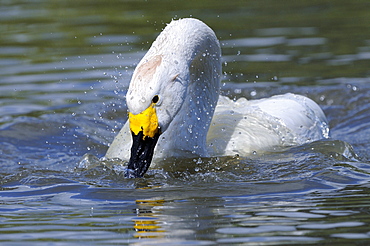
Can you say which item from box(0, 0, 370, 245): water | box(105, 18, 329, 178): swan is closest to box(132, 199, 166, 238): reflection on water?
box(0, 0, 370, 245): water

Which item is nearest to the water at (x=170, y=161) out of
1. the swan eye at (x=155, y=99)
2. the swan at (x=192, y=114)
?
the swan at (x=192, y=114)

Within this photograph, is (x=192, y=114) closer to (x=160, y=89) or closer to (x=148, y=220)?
(x=160, y=89)

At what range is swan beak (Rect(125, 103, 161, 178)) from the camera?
6.23 meters

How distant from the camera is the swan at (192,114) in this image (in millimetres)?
6293

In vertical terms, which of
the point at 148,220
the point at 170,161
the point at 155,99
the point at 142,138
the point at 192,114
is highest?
the point at 155,99

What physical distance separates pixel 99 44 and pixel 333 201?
8.59m

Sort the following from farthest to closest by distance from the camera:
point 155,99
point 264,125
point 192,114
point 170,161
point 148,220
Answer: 1. point 264,125
2. point 192,114
3. point 170,161
4. point 155,99
5. point 148,220

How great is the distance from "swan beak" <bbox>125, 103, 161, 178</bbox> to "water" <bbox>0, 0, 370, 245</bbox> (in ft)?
0.44

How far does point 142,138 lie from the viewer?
20.8 ft

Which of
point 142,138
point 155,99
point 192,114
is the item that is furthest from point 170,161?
point 155,99

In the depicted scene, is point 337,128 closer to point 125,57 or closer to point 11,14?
point 125,57

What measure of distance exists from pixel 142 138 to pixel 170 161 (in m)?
0.95

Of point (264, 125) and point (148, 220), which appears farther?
point (264, 125)

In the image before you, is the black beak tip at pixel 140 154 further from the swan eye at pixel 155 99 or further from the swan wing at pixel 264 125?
the swan wing at pixel 264 125
